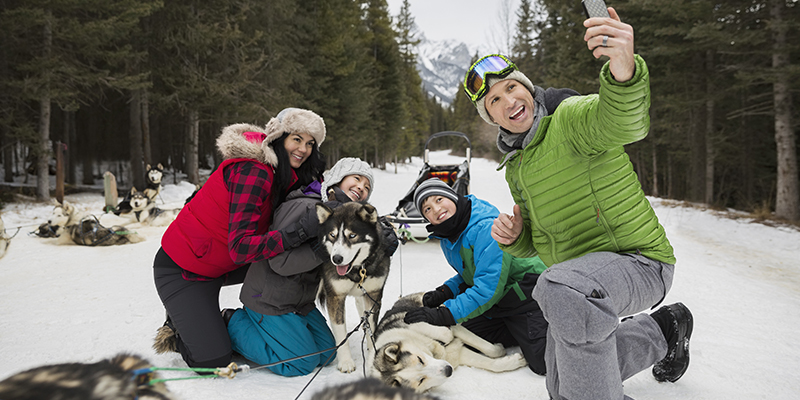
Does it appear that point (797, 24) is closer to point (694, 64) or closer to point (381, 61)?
point (694, 64)

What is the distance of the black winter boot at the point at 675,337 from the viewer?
6.48 feet

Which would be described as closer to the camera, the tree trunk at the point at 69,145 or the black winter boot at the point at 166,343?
the black winter boot at the point at 166,343

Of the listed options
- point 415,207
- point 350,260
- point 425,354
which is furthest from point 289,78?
point 425,354

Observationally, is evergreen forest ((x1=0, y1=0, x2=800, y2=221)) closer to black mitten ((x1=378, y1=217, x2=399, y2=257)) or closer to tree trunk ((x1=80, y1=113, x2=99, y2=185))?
tree trunk ((x1=80, y1=113, x2=99, y2=185))

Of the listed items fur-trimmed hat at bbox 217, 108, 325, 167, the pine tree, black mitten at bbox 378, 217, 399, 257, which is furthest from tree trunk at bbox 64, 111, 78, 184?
the pine tree

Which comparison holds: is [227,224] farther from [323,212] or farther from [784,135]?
[784,135]

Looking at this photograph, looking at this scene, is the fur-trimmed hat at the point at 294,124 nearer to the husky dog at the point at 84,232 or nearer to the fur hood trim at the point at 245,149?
the fur hood trim at the point at 245,149

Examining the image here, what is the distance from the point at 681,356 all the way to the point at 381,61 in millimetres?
24854

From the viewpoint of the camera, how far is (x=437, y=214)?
2803 mm

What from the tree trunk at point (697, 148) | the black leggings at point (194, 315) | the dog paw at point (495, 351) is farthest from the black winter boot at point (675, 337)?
the tree trunk at point (697, 148)

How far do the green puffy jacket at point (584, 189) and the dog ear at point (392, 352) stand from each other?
1.05 metres

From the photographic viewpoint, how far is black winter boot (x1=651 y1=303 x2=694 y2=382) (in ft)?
6.48

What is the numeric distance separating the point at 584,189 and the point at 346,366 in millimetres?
1719

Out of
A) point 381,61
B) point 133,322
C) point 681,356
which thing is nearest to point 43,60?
point 133,322
